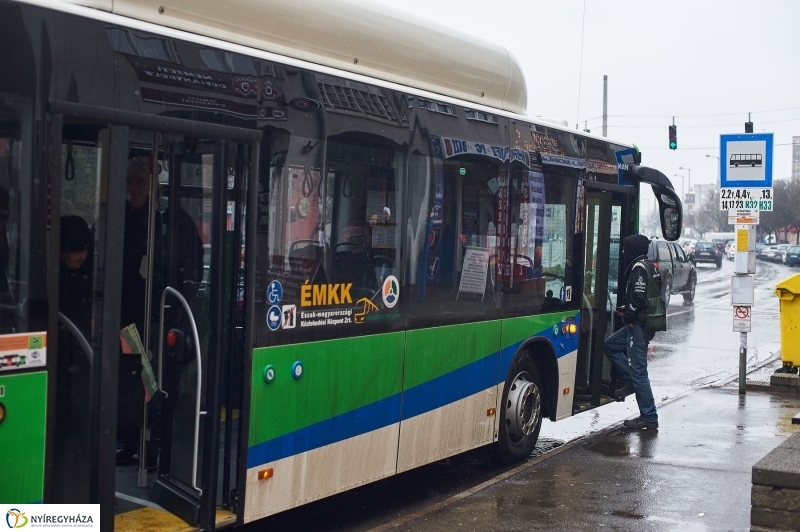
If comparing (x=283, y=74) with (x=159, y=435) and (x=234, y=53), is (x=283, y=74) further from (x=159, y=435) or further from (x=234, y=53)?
(x=159, y=435)

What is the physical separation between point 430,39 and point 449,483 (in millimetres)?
3508

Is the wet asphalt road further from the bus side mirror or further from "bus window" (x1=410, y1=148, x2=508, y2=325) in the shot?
the bus side mirror

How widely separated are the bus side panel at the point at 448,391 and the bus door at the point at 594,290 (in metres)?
1.74

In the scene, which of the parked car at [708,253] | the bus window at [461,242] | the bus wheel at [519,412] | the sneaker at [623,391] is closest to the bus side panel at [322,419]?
the bus window at [461,242]

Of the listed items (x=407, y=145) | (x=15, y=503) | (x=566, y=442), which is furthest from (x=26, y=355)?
(x=566, y=442)

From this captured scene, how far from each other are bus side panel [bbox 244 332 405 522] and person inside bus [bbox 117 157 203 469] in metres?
0.69

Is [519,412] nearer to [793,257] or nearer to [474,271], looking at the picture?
[474,271]

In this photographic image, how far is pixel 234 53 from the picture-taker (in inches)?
205

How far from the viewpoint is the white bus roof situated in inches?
207

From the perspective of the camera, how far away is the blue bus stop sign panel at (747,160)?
12109 millimetres

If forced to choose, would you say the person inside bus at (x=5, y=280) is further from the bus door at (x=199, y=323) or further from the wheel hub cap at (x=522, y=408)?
the wheel hub cap at (x=522, y=408)

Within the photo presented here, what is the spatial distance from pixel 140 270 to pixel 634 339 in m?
5.46

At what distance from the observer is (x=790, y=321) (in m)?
12.9

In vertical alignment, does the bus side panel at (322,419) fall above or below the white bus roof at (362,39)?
below
